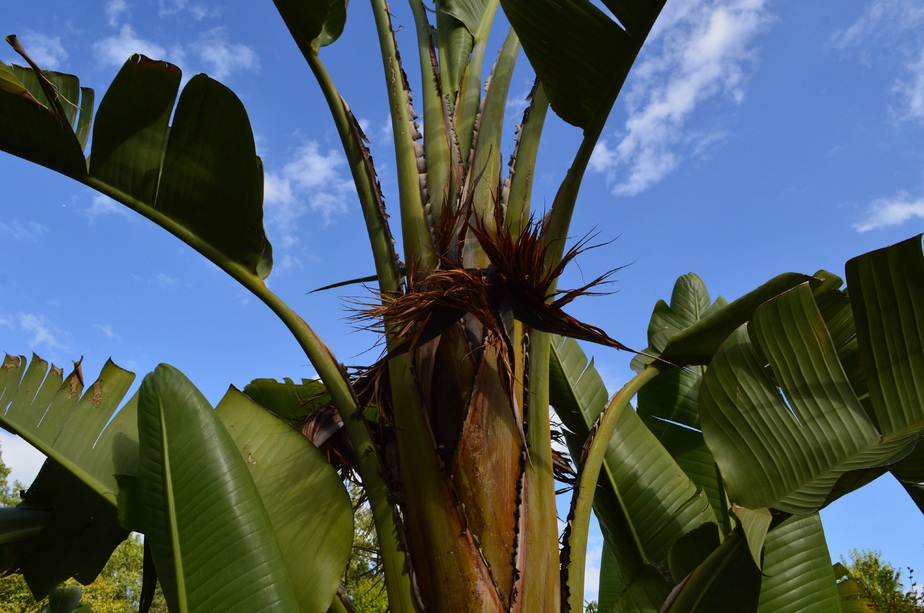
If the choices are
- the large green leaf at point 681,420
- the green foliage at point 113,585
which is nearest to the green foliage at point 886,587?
the large green leaf at point 681,420

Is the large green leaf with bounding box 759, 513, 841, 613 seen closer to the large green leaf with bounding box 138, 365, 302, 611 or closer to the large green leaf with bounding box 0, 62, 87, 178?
the large green leaf with bounding box 138, 365, 302, 611

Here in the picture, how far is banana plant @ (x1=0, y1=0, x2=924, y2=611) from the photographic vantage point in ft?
5.67

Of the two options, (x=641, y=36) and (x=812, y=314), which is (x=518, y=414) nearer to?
(x=812, y=314)

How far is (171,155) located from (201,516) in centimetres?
112

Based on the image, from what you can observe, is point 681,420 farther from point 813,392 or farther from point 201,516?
point 201,516

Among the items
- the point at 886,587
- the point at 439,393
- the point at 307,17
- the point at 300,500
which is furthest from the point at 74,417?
the point at 886,587

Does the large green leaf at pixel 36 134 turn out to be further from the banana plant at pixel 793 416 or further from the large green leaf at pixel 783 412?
the large green leaf at pixel 783 412

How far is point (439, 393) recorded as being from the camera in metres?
1.95

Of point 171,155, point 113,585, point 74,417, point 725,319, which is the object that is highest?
point 113,585

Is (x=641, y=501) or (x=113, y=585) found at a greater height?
(x=113, y=585)

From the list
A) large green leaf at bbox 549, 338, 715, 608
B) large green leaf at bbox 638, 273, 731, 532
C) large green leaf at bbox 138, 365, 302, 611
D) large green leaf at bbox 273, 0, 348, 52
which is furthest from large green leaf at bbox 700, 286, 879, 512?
large green leaf at bbox 273, 0, 348, 52

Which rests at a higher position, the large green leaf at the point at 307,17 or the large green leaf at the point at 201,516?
the large green leaf at the point at 307,17

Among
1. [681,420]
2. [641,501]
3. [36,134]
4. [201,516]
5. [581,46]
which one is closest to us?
[201,516]

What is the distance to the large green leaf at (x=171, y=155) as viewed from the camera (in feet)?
6.93
